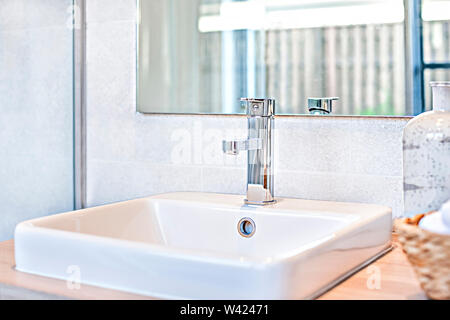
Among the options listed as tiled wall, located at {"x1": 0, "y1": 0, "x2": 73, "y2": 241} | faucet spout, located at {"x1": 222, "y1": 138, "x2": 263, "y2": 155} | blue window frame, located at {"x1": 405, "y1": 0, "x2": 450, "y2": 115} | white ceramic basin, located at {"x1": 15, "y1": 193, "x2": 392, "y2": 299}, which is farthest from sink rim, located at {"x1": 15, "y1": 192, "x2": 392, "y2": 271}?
tiled wall, located at {"x1": 0, "y1": 0, "x2": 73, "y2": 241}

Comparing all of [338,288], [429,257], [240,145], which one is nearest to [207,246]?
[240,145]

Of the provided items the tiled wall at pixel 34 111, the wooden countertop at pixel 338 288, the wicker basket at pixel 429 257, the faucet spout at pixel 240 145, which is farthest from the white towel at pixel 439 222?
the tiled wall at pixel 34 111

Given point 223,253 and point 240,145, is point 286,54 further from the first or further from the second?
point 223,253

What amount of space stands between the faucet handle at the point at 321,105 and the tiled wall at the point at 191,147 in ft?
0.07

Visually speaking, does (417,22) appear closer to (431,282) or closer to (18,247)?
(431,282)

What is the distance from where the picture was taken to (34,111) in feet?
4.55

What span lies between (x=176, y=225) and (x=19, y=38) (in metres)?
0.57

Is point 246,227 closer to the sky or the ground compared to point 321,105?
closer to the ground

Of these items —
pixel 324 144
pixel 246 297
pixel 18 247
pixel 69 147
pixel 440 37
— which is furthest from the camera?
pixel 69 147

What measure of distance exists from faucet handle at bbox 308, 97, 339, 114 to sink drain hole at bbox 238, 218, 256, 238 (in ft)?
0.92

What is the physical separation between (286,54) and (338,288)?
595 mm

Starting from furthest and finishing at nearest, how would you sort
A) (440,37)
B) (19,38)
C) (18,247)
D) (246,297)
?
(19,38), (440,37), (18,247), (246,297)

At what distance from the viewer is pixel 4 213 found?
1299 millimetres
